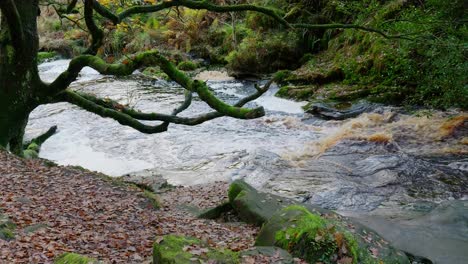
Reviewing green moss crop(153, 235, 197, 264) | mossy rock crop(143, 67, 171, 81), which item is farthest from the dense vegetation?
green moss crop(153, 235, 197, 264)

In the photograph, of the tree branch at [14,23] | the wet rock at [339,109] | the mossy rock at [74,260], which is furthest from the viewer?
the wet rock at [339,109]

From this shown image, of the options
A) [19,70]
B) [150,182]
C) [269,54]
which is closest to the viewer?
[19,70]

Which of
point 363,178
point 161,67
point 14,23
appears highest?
point 14,23

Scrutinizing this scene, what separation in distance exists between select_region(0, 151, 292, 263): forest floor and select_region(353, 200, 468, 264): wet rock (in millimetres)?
2325

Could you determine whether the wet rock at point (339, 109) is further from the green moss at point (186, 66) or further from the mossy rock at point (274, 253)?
the green moss at point (186, 66)

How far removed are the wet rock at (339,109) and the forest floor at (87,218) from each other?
7.60 metres

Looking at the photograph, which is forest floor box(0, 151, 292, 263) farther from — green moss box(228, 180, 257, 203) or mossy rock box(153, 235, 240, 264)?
green moss box(228, 180, 257, 203)

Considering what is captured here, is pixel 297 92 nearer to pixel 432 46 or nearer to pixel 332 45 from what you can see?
pixel 332 45

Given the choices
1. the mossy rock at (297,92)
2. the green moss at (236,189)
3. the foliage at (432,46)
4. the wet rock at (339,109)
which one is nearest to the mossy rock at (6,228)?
the green moss at (236,189)

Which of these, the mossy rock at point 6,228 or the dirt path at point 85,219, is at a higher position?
the mossy rock at point 6,228

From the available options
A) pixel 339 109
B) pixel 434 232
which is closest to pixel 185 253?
pixel 434 232

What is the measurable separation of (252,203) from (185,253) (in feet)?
10.3

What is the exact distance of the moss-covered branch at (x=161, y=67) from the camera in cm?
580

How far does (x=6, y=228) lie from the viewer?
509cm
